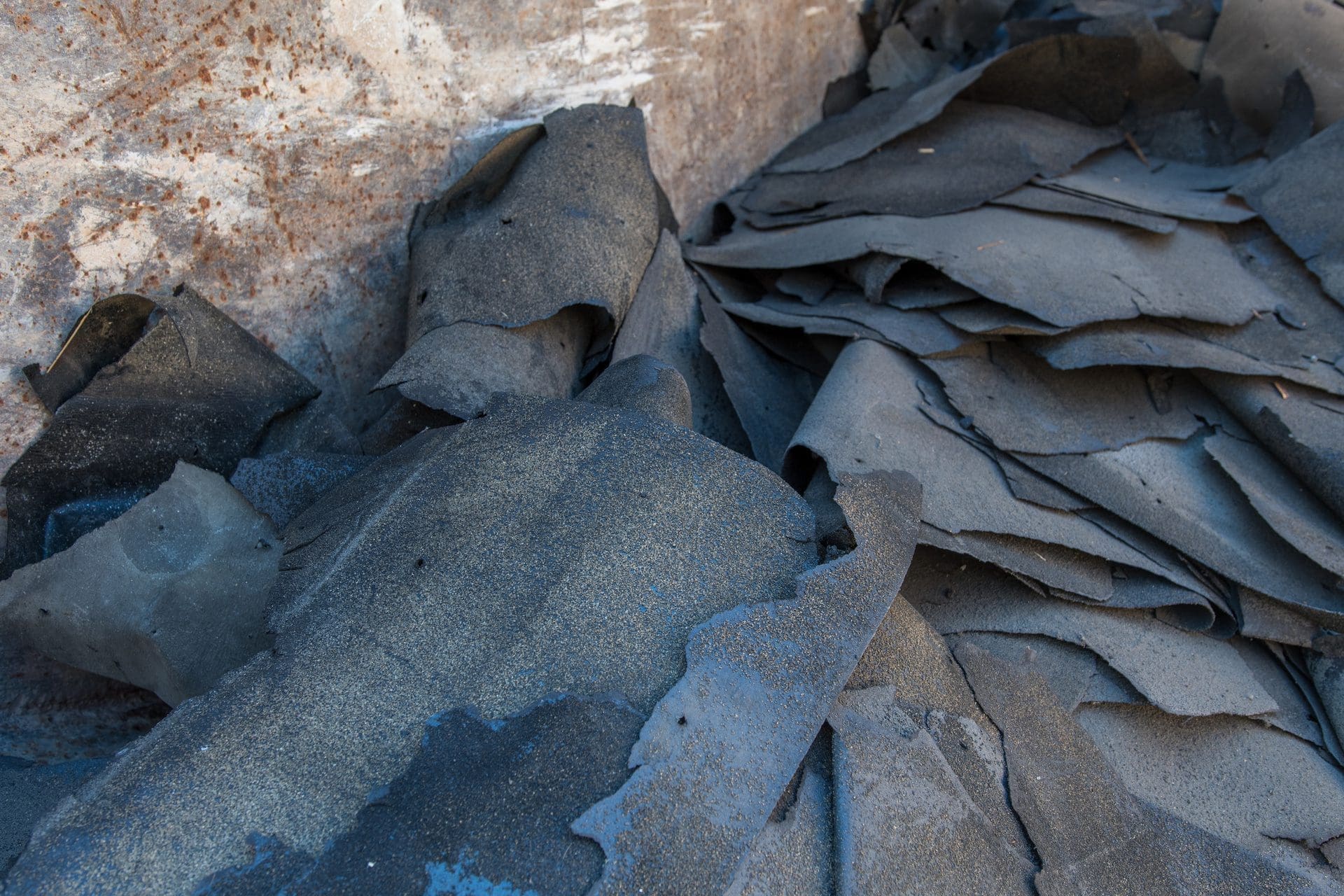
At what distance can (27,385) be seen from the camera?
1863 mm

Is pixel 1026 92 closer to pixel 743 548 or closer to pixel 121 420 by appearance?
pixel 743 548

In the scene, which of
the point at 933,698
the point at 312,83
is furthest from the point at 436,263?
the point at 933,698

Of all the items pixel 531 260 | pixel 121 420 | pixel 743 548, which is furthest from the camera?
pixel 531 260

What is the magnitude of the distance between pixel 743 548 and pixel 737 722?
0.32m

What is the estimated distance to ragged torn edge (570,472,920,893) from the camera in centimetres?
124

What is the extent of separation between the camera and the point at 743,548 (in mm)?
1602

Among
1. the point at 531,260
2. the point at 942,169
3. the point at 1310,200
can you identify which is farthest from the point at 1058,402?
the point at 531,260

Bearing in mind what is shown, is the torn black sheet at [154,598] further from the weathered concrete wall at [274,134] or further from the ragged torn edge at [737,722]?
the ragged torn edge at [737,722]

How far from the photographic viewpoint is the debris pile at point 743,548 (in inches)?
51.3

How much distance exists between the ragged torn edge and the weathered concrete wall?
1.35m

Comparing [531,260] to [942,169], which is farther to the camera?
[942,169]

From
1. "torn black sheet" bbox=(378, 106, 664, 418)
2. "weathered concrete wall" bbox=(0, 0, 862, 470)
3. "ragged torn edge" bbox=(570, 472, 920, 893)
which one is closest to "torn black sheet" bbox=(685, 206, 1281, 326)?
"torn black sheet" bbox=(378, 106, 664, 418)

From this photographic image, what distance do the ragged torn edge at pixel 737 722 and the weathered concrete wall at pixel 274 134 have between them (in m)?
1.35

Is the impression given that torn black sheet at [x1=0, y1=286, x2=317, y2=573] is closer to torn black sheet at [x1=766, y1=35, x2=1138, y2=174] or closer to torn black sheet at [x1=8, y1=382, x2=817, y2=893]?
torn black sheet at [x1=8, y1=382, x2=817, y2=893]
